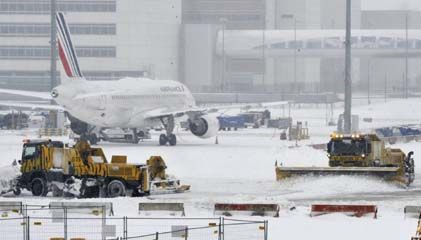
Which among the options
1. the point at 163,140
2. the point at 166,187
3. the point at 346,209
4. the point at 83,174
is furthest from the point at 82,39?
the point at 346,209

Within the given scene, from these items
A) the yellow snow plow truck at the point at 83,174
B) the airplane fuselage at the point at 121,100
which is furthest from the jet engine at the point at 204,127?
the yellow snow plow truck at the point at 83,174

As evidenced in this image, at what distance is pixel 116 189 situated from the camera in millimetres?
43656

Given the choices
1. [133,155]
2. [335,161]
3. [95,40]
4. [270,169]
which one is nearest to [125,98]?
[133,155]

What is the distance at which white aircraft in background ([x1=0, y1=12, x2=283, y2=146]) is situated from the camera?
251ft

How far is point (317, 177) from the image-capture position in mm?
48875

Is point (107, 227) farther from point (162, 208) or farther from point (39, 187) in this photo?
point (39, 187)

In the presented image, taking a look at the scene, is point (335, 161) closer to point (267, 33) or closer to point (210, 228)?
point (210, 228)

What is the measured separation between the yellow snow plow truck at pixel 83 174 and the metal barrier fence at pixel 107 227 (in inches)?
231

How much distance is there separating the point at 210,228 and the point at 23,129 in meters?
77.5

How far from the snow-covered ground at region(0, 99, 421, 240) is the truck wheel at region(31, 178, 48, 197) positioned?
0.99 meters

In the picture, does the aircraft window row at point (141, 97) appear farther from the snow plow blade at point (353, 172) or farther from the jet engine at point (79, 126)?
the snow plow blade at point (353, 172)

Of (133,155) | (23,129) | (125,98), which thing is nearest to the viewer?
(133,155)

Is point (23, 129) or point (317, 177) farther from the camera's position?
A: point (23, 129)

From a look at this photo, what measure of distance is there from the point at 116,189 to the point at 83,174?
4.71 ft
